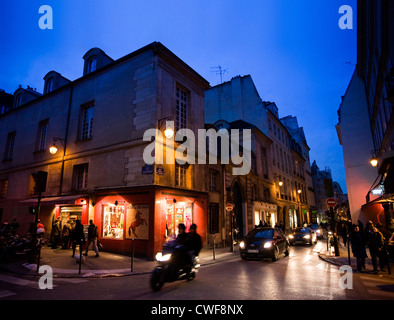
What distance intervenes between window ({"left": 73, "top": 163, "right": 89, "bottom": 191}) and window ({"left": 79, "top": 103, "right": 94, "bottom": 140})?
6.21ft

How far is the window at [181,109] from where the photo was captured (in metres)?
14.4

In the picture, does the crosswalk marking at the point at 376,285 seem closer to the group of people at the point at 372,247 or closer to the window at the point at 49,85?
the group of people at the point at 372,247

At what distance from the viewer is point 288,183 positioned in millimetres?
34750

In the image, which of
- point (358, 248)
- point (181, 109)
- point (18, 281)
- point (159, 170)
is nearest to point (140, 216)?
point (159, 170)

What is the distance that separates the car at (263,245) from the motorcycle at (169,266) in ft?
15.5

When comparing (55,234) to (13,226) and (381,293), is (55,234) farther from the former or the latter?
(381,293)

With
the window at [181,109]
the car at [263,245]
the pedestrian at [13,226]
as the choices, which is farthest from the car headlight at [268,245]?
the pedestrian at [13,226]

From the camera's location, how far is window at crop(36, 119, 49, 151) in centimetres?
1775

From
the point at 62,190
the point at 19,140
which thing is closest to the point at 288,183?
the point at 62,190

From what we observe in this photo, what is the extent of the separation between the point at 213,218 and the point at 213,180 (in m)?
2.72

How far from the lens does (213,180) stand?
17.4 m
